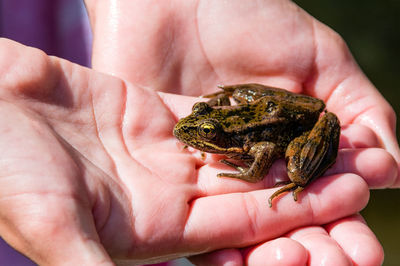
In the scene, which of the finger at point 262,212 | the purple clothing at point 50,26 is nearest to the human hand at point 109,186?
the finger at point 262,212

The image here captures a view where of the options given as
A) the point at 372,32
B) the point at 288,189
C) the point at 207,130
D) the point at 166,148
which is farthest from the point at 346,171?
the point at 372,32

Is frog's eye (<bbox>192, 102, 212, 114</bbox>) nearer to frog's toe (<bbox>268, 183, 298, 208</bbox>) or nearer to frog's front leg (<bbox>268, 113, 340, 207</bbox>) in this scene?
frog's front leg (<bbox>268, 113, 340, 207</bbox>)

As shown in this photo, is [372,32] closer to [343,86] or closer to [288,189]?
[343,86]

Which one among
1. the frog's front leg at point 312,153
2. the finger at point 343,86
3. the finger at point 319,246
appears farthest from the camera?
the finger at point 343,86

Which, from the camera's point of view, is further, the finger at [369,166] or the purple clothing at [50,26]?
the purple clothing at [50,26]

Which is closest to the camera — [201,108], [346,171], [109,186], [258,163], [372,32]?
[109,186]

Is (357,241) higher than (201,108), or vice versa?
(201,108)

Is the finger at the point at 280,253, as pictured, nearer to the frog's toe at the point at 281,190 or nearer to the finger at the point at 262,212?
the finger at the point at 262,212
